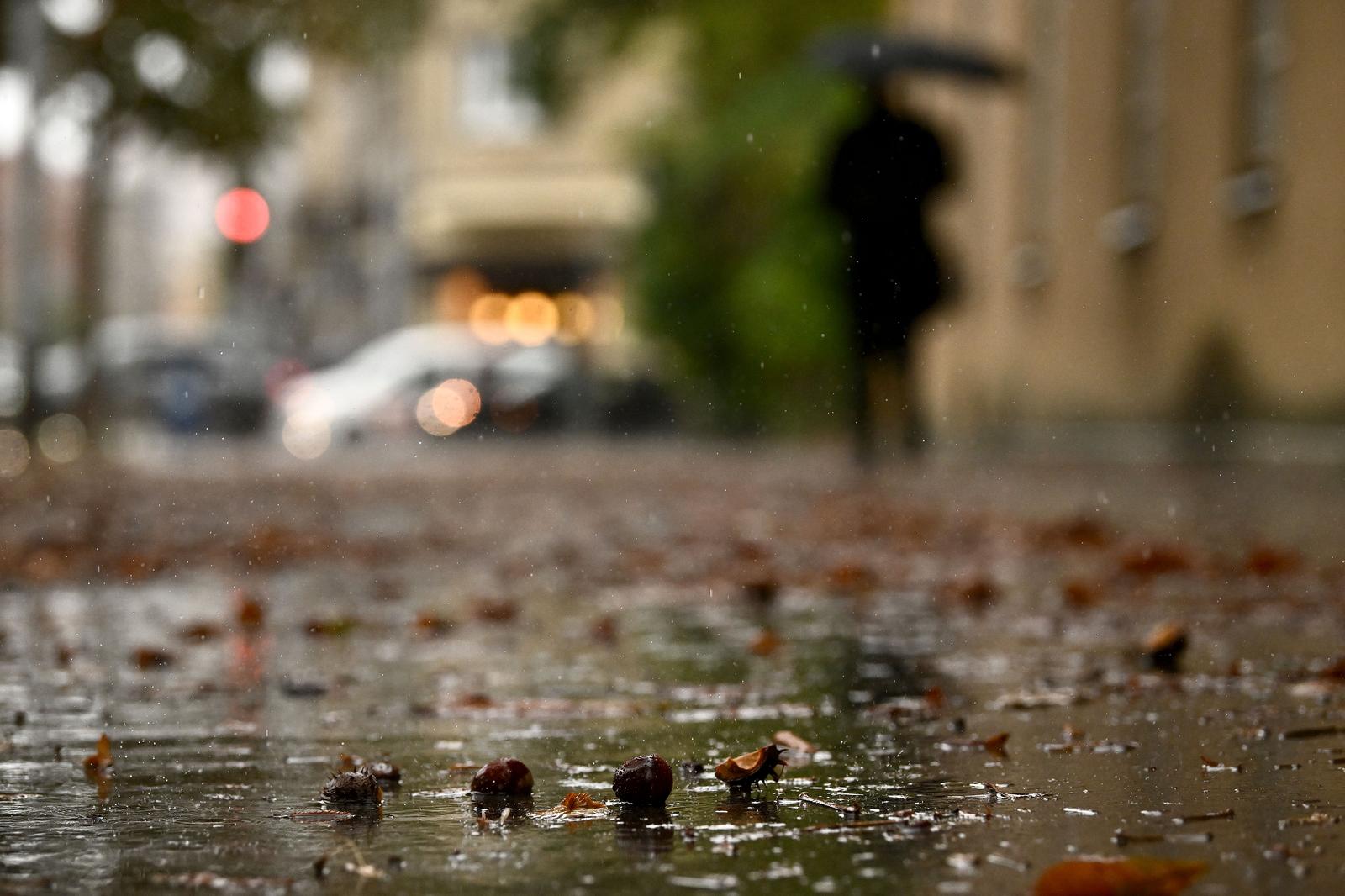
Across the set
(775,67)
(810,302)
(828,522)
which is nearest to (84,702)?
(828,522)

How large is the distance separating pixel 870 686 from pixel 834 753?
1.08 metres

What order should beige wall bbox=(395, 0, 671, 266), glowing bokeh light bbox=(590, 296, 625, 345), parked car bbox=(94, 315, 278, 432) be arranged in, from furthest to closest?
beige wall bbox=(395, 0, 671, 266)
glowing bokeh light bbox=(590, 296, 625, 345)
parked car bbox=(94, 315, 278, 432)

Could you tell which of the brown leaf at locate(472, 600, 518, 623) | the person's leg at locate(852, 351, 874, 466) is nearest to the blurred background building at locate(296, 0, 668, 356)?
the person's leg at locate(852, 351, 874, 466)

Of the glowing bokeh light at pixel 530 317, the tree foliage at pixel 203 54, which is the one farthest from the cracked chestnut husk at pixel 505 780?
the glowing bokeh light at pixel 530 317

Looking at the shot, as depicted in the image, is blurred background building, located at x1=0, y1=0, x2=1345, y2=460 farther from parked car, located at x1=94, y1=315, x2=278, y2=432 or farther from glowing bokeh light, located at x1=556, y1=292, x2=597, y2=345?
glowing bokeh light, located at x1=556, y1=292, x2=597, y2=345

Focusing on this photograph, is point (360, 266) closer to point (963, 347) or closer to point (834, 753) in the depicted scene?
point (963, 347)

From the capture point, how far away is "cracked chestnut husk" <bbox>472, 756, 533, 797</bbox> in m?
3.17

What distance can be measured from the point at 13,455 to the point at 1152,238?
45.4 ft

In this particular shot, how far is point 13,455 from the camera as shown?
77.7 ft

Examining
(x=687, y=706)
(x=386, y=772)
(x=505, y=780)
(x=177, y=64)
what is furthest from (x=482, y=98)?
(x=505, y=780)

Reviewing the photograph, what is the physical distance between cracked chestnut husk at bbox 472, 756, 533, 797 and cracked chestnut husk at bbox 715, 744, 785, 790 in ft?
0.98

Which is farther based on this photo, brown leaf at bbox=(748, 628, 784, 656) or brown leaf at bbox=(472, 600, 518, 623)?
brown leaf at bbox=(472, 600, 518, 623)

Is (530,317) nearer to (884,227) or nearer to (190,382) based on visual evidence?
(190,382)

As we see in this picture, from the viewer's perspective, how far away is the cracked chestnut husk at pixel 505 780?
125 inches
